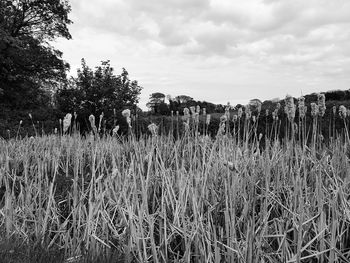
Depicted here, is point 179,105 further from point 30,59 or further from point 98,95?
point 30,59

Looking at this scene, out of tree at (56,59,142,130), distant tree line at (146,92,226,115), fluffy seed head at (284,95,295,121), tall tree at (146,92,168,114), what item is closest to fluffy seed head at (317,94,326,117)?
fluffy seed head at (284,95,295,121)

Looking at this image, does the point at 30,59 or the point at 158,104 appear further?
the point at 30,59

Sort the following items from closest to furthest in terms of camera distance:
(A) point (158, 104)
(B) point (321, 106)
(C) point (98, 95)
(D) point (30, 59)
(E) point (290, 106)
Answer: (E) point (290, 106) < (B) point (321, 106) < (A) point (158, 104) < (C) point (98, 95) < (D) point (30, 59)

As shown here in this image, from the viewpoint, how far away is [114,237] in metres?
2.45

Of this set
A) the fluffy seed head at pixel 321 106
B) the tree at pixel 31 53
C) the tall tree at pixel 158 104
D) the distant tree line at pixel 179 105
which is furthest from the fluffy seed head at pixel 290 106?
the tree at pixel 31 53

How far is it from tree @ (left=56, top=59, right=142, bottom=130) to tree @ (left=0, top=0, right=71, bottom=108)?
8467 millimetres

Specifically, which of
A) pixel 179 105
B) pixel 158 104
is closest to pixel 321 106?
pixel 179 105

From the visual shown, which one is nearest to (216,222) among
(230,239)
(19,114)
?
(230,239)

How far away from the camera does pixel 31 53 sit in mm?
22906

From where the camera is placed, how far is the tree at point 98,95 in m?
13.9

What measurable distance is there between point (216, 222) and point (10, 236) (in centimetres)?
143

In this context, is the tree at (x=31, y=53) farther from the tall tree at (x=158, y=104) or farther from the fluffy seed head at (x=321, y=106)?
the fluffy seed head at (x=321, y=106)

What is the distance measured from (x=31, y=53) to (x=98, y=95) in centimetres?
1112

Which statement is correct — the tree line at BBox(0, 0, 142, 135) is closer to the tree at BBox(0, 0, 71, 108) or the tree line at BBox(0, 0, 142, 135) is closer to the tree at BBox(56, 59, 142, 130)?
the tree at BBox(0, 0, 71, 108)
